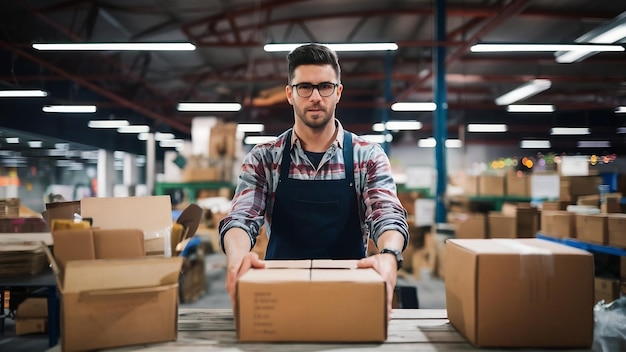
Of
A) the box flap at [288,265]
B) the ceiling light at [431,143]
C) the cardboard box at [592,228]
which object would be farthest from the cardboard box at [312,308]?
the ceiling light at [431,143]

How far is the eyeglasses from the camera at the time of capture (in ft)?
5.39

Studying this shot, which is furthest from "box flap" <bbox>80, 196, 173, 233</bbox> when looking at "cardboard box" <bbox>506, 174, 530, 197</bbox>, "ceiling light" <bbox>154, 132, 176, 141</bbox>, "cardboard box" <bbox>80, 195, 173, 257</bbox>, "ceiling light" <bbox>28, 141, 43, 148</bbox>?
"ceiling light" <bbox>154, 132, 176, 141</bbox>

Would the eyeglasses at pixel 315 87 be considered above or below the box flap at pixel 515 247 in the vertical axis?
above

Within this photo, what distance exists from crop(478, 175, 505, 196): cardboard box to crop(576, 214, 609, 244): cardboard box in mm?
2692

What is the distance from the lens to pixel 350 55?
11039mm

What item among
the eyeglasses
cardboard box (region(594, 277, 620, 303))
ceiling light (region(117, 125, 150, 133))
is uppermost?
ceiling light (region(117, 125, 150, 133))

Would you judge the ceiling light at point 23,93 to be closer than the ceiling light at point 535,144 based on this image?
Yes

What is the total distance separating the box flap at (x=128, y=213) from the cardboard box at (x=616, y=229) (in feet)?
13.2

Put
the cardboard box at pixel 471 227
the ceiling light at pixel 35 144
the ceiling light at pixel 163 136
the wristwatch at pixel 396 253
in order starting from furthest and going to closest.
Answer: the ceiling light at pixel 163 136 < the ceiling light at pixel 35 144 < the cardboard box at pixel 471 227 < the wristwatch at pixel 396 253

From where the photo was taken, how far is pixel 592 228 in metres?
4.23

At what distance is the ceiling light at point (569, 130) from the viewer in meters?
14.1

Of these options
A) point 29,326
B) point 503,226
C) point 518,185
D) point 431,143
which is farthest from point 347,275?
point 431,143

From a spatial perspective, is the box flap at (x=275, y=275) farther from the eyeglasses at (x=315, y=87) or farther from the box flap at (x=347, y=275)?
the eyeglasses at (x=315, y=87)

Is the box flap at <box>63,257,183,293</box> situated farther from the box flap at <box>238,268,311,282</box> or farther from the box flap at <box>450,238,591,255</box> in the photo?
the box flap at <box>450,238,591,255</box>
